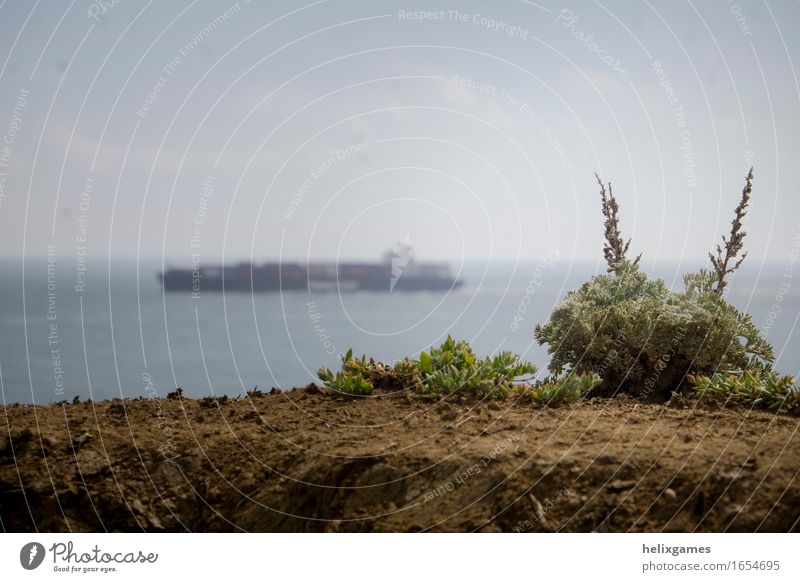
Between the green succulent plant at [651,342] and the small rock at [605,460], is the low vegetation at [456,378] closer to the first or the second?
the green succulent plant at [651,342]

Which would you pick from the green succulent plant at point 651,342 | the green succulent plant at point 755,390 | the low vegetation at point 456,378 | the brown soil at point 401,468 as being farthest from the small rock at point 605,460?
the green succulent plant at point 651,342

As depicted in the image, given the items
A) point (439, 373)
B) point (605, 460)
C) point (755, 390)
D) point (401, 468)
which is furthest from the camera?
point (439, 373)

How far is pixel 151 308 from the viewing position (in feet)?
145

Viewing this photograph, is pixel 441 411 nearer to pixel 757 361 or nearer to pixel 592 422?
pixel 592 422

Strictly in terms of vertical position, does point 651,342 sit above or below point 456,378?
above

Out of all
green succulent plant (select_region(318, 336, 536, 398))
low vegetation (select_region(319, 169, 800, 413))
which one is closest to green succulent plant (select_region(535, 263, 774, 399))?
low vegetation (select_region(319, 169, 800, 413))

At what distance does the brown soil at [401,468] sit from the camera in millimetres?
7258

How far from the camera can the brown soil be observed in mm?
7258

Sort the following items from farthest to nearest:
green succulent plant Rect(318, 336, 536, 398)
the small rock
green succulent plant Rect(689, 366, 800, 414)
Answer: green succulent plant Rect(318, 336, 536, 398), green succulent plant Rect(689, 366, 800, 414), the small rock

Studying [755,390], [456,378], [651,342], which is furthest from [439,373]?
[755,390]

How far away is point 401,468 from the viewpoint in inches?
305

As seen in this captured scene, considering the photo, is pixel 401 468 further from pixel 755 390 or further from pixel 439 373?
pixel 755 390

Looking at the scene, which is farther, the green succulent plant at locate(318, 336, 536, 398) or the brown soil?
the green succulent plant at locate(318, 336, 536, 398)

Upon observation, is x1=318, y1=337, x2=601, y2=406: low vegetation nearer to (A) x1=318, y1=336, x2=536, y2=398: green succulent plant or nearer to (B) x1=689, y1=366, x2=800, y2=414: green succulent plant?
(A) x1=318, y1=336, x2=536, y2=398: green succulent plant
